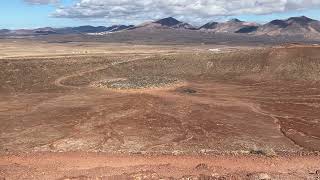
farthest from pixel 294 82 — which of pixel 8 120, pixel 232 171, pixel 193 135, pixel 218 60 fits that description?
pixel 232 171

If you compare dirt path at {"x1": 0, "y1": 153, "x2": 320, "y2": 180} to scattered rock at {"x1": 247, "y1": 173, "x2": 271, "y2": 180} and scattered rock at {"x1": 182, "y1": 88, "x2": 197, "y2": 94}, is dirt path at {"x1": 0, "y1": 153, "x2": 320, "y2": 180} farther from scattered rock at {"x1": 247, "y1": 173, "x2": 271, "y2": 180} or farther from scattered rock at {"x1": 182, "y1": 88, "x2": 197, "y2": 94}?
scattered rock at {"x1": 182, "y1": 88, "x2": 197, "y2": 94}

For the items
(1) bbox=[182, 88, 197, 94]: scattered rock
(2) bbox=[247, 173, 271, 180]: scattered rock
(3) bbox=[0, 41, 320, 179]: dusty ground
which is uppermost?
(2) bbox=[247, 173, 271, 180]: scattered rock

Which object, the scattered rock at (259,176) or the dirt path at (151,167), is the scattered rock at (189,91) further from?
the scattered rock at (259,176)

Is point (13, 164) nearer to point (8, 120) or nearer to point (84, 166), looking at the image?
point (84, 166)

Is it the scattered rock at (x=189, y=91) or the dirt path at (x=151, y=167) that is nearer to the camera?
the dirt path at (x=151, y=167)

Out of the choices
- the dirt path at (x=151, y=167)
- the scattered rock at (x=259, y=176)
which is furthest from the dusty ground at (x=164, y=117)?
the scattered rock at (x=259, y=176)

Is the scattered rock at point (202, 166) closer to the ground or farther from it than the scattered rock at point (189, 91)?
farther from it

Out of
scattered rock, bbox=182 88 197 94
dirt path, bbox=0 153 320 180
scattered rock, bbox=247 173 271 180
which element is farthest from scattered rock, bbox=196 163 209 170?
scattered rock, bbox=182 88 197 94

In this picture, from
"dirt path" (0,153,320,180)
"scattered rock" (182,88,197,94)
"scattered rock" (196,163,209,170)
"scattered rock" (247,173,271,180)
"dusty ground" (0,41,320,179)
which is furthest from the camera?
"scattered rock" (182,88,197,94)
